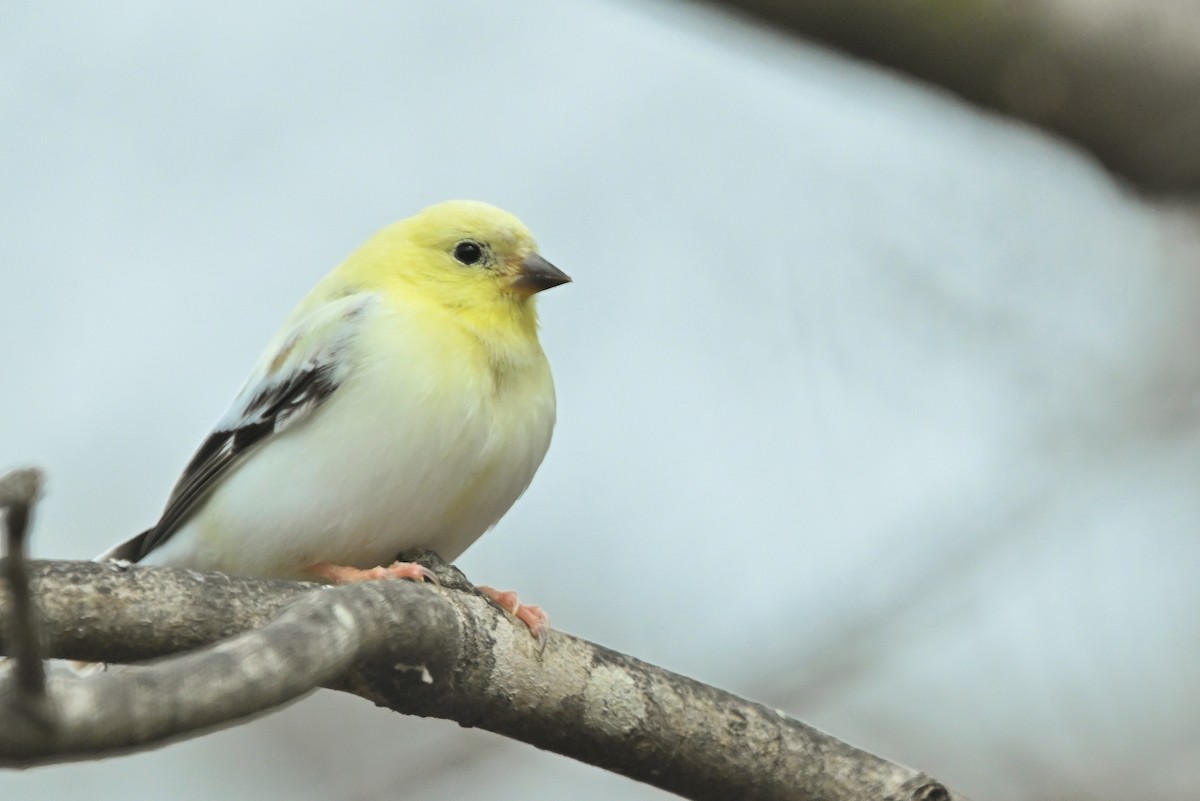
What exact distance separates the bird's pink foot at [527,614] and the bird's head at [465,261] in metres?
1.33

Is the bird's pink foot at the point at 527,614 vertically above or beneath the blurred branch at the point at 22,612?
above

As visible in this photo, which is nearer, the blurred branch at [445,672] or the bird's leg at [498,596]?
the blurred branch at [445,672]

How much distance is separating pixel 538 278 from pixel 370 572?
143 centimetres

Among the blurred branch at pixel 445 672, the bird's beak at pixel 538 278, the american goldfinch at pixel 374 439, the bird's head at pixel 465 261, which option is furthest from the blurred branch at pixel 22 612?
Answer: the bird's beak at pixel 538 278

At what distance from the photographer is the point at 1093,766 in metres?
6.36

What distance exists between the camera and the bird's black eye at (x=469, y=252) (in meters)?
5.72

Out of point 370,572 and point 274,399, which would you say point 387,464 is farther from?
point 274,399

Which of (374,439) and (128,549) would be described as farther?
(128,549)

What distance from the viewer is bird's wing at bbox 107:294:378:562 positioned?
5.05 metres

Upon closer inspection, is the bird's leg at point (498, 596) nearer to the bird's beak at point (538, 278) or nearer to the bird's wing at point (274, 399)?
the bird's wing at point (274, 399)

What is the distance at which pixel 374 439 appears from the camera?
478 centimetres

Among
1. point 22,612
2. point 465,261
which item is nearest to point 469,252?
point 465,261

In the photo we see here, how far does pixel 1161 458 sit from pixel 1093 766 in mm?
1420

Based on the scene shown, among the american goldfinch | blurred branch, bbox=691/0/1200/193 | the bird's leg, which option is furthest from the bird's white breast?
blurred branch, bbox=691/0/1200/193
